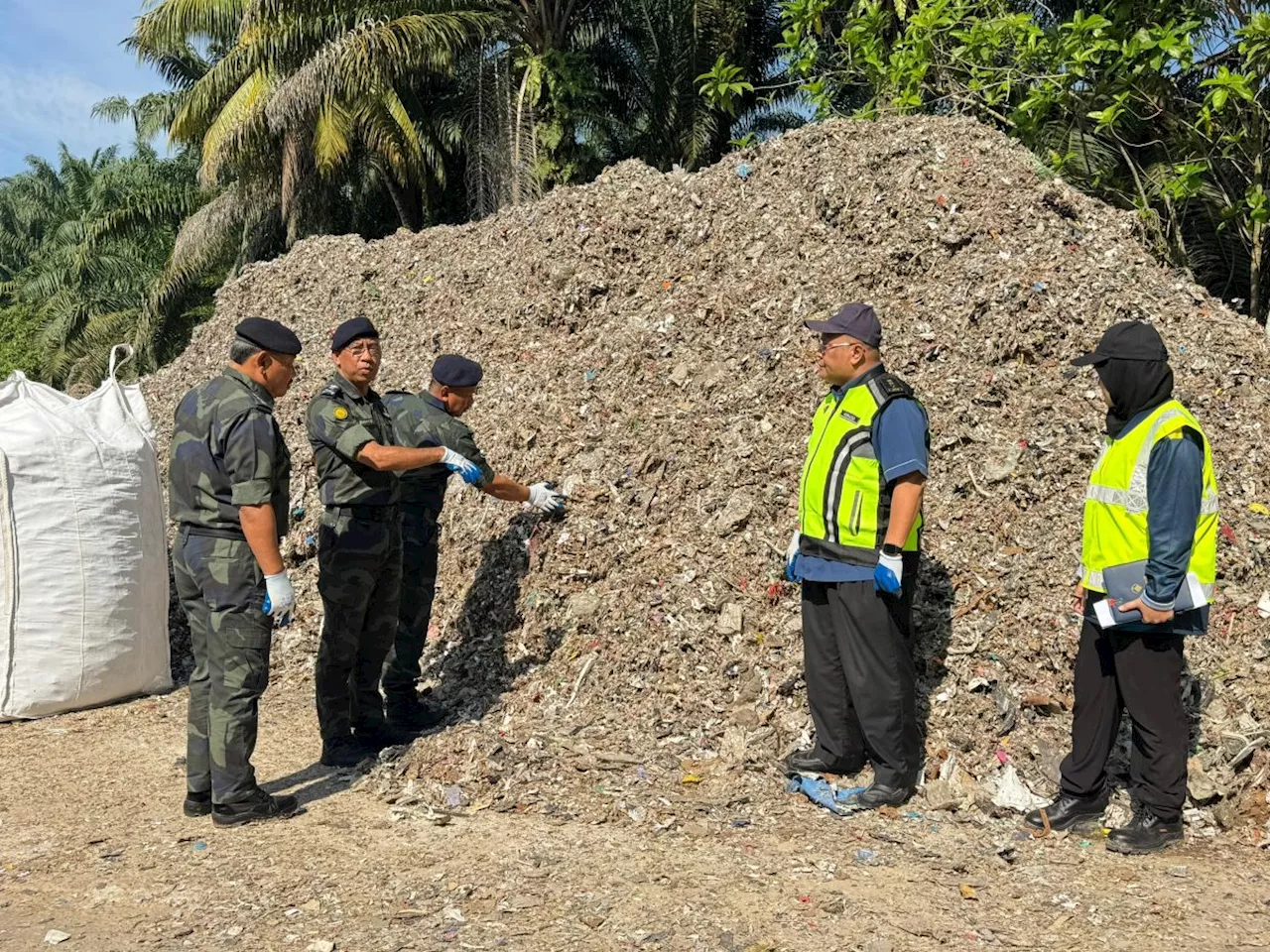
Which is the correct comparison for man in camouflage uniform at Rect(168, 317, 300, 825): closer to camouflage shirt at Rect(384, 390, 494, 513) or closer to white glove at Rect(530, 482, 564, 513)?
camouflage shirt at Rect(384, 390, 494, 513)

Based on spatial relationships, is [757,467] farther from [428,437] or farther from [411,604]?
[411,604]

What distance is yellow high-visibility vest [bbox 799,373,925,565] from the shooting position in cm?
390

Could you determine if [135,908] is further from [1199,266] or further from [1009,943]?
[1199,266]

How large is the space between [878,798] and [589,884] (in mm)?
1186

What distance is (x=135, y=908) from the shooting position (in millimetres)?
3385

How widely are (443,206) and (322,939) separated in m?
17.3

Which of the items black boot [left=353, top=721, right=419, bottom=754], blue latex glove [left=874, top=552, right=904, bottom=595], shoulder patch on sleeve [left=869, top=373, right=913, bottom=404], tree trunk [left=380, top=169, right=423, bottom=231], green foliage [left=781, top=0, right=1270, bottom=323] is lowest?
black boot [left=353, top=721, right=419, bottom=754]

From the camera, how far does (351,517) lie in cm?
452

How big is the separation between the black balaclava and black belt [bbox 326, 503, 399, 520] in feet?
9.69

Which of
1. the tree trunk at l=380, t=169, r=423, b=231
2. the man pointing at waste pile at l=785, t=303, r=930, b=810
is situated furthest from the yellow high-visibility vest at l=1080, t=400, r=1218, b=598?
the tree trunk at l=380, t=169, r=423, b=231

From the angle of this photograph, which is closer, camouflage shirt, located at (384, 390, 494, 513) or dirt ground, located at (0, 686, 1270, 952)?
dirt ground, located at (0, 686, 1270, 952)

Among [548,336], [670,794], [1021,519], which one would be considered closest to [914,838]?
[670,794]

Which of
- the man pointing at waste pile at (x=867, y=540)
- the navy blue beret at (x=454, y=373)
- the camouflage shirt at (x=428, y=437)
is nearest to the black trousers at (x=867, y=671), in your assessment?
the man pointing at waste pile at (x=867, y=540)

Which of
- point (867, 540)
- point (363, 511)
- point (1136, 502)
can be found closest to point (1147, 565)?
point (1136, 502)
